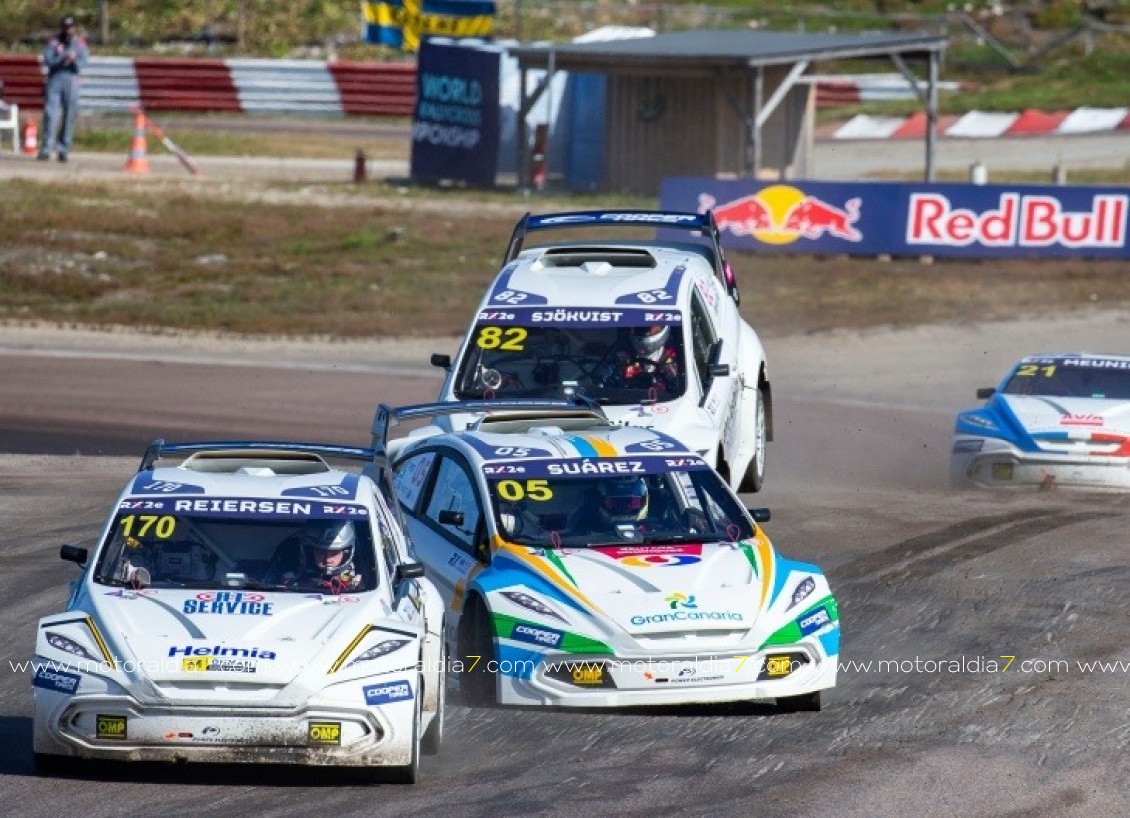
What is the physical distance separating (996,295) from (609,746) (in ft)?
71.4

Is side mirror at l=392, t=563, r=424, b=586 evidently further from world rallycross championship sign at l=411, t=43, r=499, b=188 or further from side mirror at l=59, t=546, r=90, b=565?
world rallycross championship sign at l=411, t=43, r=499, b=188

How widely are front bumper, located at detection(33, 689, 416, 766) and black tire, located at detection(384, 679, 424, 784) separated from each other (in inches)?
5.4

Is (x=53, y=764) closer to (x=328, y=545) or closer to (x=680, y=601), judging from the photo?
(x=328, y=545)

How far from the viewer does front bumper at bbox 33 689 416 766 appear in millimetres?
9039

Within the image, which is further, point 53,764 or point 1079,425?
point 1079,425

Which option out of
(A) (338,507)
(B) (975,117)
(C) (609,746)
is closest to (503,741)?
(C) (609,746)

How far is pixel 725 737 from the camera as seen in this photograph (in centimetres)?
1036

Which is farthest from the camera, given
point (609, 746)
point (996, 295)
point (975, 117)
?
point (975, 117)

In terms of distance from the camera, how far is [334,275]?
107 ft

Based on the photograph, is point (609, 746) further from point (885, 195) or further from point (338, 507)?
point (885, 195)

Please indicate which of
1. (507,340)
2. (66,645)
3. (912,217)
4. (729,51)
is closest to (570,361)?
(507,340)

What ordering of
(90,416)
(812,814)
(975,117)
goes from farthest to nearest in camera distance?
(975,117)
(90,416)
(812,814)

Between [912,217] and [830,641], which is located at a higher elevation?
[830,641]

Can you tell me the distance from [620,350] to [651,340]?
9.5 inches
